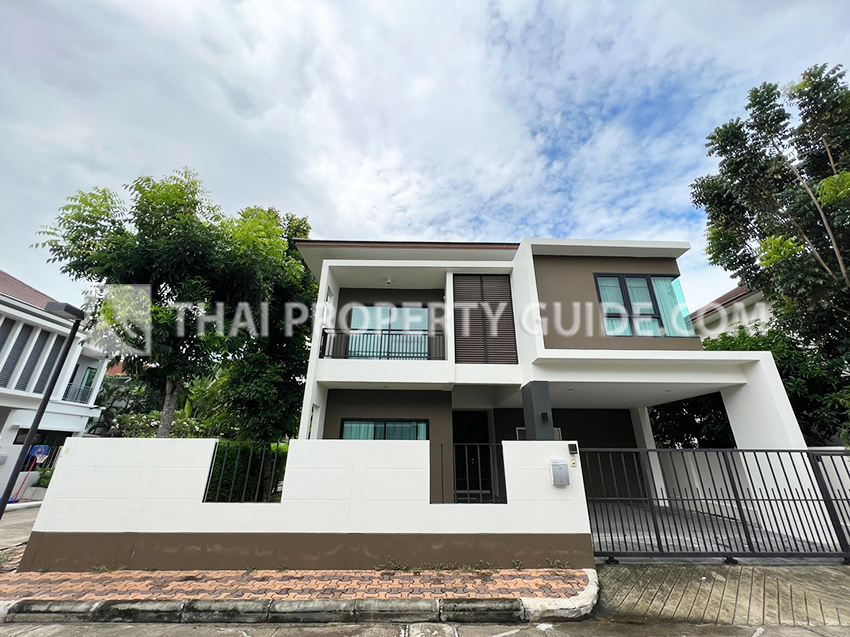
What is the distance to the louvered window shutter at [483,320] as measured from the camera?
27.1 feet

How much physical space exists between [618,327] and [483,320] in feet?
10.1

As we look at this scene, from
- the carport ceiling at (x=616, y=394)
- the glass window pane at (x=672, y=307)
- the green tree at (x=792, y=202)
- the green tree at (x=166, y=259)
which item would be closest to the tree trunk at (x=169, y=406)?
the green tree at (x=166, y=259)

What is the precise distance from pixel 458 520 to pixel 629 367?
518cm

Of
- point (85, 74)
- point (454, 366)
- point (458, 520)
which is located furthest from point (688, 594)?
point (85, 74)

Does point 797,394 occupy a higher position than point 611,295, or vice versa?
point 611,295

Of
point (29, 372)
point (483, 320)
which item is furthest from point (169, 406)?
point (29, 372)

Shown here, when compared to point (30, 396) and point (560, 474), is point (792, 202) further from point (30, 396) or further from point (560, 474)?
point (30, 396)

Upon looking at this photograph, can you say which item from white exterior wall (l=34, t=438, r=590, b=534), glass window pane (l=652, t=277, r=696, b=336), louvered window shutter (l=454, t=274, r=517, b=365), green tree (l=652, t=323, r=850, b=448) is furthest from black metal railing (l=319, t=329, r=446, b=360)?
green tree (l=652, t=323, r=850, b=448)

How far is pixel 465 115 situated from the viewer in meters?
8.92

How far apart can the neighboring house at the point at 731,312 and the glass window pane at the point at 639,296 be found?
179 inches

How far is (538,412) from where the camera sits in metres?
6.99

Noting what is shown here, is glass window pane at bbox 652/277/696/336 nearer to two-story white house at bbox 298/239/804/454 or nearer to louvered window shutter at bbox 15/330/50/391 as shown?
two-story white house at bbox 298/239/804/454

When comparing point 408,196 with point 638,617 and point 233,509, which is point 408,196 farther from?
point 638,617

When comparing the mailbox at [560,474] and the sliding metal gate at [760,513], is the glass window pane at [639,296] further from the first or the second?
the mailbox at [560,474]
